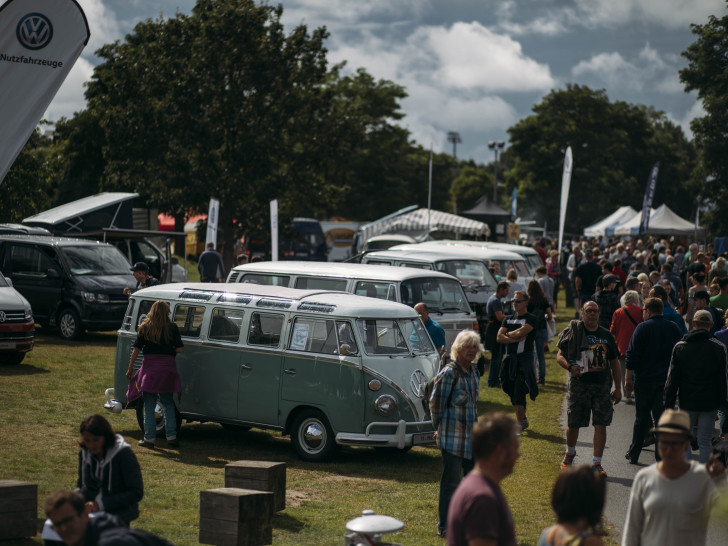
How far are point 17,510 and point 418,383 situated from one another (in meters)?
5.25

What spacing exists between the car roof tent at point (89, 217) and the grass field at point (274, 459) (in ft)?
36.3

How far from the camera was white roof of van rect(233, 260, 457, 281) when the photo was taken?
54.1 ft

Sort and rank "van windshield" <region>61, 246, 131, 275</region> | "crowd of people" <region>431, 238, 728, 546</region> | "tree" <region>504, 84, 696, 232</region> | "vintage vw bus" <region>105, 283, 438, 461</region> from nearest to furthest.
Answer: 1. "crowd of people" <region>431, 238, 728, 546</region>
2. "vintage vw bus" <region>105, 283, 438, 461</region>
3. "van windshield" <region>61, 246, 131, 275</region>
4. "tree" <region>504, 84, 696, 232</region>

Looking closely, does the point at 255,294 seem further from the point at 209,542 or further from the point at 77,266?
the point at 77,266

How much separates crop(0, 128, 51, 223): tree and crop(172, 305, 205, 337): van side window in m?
22.7

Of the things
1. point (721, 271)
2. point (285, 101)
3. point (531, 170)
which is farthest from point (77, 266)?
point (531, 170)

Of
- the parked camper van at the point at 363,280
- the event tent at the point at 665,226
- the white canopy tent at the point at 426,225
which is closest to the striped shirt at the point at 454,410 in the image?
the parked camper van at the point at 363,280

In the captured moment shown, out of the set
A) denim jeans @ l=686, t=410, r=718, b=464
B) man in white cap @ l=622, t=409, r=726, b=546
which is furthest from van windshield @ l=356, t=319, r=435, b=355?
man in white cap @ l=622, t=409, r=726, b=546

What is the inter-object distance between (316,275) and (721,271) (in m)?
9.96

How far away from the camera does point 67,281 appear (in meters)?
21.7

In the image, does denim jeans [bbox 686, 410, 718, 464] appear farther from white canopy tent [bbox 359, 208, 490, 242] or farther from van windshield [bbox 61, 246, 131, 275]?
white canopy tent [bbox 359, 208, 490, 242]

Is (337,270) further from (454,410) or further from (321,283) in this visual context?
(454,410)

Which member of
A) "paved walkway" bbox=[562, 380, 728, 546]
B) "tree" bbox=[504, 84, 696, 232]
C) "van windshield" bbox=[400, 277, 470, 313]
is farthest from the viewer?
"tree" bbox=[504, 84, 696, 232]

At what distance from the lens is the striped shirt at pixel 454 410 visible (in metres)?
8.45
